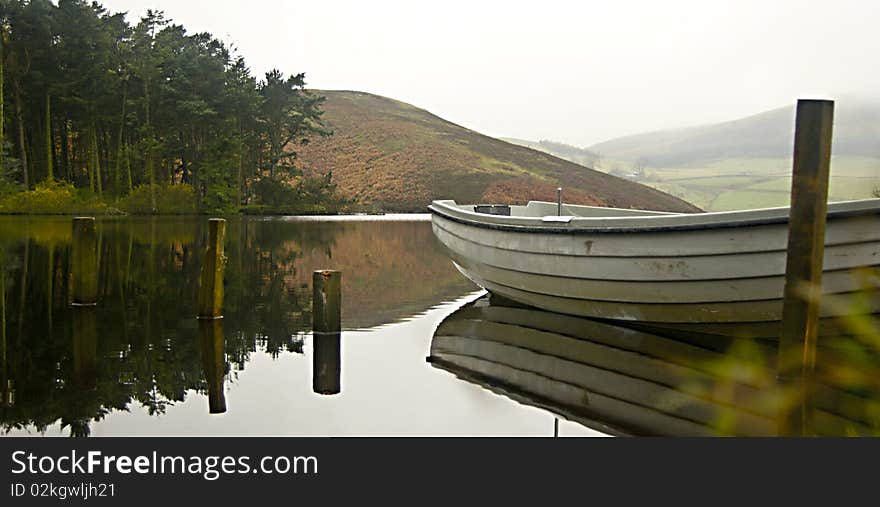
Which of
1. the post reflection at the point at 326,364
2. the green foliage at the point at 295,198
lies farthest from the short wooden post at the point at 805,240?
the green foliage at the point at 295,198

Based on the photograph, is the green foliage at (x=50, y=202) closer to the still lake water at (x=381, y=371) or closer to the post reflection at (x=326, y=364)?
the still lake water at (x=381, y=371)

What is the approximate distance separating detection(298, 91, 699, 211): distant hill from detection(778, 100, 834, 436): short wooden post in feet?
165

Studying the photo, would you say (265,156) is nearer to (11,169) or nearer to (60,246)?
(11,169)

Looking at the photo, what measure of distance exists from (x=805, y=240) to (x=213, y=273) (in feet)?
19.5

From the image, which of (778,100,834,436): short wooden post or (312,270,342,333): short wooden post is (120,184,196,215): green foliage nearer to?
(312,270,342,333): short wooden post

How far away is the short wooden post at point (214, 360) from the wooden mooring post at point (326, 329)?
A: 31.9 inches

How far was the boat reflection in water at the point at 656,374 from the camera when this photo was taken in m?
5.66

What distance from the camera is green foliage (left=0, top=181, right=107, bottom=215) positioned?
33469 millimetres

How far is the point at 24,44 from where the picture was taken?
112 ft

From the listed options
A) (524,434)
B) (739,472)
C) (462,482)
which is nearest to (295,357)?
(524,434)

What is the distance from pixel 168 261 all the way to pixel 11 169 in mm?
22880

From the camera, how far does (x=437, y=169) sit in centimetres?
6625

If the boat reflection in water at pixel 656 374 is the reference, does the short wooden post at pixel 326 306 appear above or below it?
above

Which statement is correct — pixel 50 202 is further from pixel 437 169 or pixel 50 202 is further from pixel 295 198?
pixel 437 169
